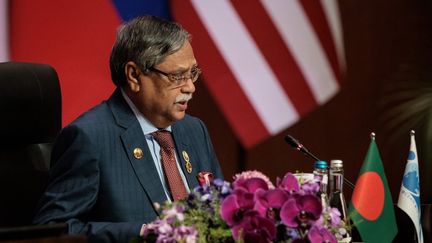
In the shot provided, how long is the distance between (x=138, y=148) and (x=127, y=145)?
35 mm

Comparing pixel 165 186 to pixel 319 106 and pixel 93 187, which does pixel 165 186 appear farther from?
pixel 319 106

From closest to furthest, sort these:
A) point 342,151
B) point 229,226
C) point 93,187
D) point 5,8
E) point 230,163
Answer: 1. point 229,226
2. point 93,187
3. point 5,8
4. point 230,163
5. point 342,151

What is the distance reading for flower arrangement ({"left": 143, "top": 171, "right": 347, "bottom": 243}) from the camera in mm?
1616

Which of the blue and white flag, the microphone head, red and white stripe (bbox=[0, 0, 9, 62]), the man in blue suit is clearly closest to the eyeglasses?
the man in blue suit

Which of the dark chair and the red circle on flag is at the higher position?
the dark chair

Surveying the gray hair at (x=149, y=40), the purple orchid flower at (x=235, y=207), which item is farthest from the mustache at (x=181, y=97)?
the purple orchid flower at (x=235, y=207)

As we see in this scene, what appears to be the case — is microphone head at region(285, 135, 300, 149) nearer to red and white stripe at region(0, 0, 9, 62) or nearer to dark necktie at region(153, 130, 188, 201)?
dark necktie at region(153, 130, 188, 201)

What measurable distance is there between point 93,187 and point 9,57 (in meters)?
1.32

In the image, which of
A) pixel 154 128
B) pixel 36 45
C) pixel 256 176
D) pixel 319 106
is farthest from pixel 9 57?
pixel 256 176

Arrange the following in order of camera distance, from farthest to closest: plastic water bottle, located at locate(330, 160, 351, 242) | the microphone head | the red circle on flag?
the microphone head
the red circle on flag
plastic water bottle, located at locate(330, 160, 351, 242)

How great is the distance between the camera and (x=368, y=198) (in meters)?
2.28

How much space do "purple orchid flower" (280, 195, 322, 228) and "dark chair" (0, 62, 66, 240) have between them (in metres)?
1.09

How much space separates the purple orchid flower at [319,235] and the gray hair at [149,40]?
2.93 ft

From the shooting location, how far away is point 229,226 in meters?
1.63
